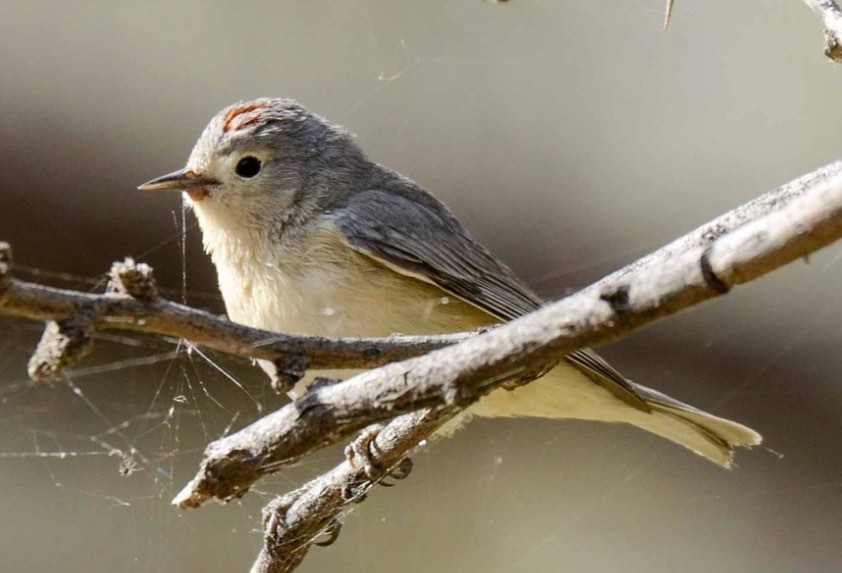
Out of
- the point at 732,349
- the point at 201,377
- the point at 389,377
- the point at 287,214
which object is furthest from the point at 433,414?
the point at 732,349

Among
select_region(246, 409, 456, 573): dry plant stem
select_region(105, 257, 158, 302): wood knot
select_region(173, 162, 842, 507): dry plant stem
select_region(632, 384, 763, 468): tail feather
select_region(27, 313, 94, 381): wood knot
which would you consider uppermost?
select_region(632, 384, 763, 468): tail feather

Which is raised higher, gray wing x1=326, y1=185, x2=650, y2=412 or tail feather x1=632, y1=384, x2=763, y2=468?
gray wing x1=326, y1=185, x2=650, y2=412

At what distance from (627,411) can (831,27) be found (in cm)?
114

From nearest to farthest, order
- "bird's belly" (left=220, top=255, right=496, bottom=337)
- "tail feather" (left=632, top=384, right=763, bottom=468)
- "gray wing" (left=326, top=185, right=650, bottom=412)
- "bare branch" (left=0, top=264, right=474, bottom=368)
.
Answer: "bare branch" (left=0, top=264, right=474, bottom=368), "bird's belly" (left=220, top=255, right=496, bottom=337), "gray wing" (left=326, top=185, right=650, bottom=412), "tail feather" (left=632, top=384, right=763, bottom=468)

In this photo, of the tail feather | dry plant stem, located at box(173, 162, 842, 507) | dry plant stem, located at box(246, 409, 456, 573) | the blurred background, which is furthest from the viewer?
the blurred background

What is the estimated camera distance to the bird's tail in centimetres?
221

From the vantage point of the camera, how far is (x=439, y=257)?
2219 millimetres

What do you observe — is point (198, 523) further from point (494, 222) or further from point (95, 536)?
point (494, 222)

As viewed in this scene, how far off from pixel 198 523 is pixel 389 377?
246cm

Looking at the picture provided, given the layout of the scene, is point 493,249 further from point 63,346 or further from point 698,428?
point 63,346

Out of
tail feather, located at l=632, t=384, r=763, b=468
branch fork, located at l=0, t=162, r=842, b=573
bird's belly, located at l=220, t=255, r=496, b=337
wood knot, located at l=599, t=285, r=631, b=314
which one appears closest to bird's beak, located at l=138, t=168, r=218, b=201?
bird's belly, located at l=220, t=255, r=496, b=337

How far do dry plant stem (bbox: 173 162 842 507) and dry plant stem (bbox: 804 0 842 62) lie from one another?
0.78 feet

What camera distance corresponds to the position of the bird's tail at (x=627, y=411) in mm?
2211

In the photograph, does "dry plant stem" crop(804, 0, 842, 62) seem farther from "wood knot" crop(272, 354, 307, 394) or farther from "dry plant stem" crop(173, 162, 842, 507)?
"wood knot" crop(272, 354, 307, 394)
